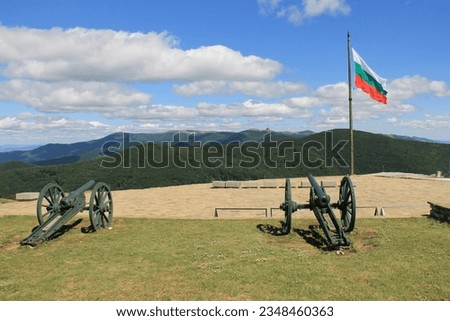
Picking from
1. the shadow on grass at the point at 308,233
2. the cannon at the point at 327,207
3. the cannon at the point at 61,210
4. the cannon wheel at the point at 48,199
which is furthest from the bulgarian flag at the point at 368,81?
the cannon wheel at the point at 48,199

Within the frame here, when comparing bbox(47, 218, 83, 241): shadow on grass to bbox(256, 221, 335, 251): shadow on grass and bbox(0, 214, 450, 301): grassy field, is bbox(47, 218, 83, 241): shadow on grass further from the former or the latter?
bbox(256, 221, 335, 251): shadow on grass

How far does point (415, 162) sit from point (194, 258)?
157642 millimetres

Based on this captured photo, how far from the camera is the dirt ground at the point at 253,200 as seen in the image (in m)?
15.3

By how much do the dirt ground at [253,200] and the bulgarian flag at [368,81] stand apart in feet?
18.7

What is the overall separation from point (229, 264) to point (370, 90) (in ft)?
60.8

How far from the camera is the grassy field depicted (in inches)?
294

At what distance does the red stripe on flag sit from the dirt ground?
545cm

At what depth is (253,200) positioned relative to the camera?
18938mm

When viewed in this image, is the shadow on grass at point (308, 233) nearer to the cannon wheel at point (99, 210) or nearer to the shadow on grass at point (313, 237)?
the shadow on grass at point (313, 237)

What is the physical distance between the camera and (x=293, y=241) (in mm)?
11195

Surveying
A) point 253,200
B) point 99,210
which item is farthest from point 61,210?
point 253,200

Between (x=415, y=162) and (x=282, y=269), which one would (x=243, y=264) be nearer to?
(x=282, y=269)

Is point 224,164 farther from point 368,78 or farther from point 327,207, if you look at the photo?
point 327,207

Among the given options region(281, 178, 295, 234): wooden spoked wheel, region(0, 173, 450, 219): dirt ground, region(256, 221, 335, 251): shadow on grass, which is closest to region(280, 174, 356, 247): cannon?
region(281, 178, 295, 234): wooden spoked wheel
